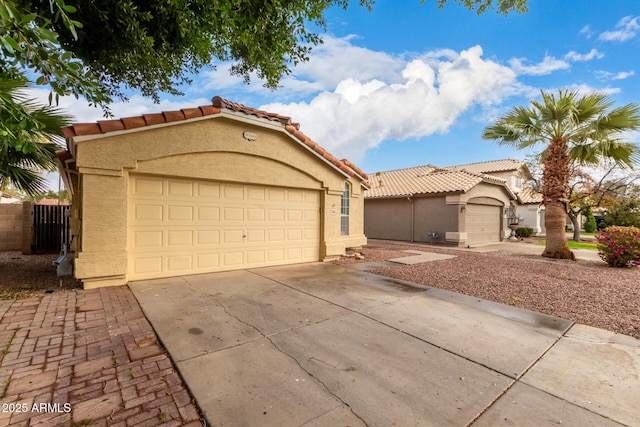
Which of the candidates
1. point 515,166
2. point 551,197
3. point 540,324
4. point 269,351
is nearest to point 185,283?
point 269,351

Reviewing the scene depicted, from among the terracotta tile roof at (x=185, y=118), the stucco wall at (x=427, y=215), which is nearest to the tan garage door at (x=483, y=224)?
the stucco wall at (x=427, y=215)

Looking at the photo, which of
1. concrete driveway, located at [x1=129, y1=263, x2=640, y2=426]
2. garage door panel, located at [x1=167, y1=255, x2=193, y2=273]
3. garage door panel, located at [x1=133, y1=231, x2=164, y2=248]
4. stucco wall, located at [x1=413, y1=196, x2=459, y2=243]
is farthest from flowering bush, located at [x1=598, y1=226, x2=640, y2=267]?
garage door panel, located at [x1=133, y1=231, x2=164, y2=248]

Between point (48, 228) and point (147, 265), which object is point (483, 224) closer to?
point (147, 265)

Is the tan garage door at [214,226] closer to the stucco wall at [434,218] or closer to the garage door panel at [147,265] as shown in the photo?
the garage door panel at [147,265]

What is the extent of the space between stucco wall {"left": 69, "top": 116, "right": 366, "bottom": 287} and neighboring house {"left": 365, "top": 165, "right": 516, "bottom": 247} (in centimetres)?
966

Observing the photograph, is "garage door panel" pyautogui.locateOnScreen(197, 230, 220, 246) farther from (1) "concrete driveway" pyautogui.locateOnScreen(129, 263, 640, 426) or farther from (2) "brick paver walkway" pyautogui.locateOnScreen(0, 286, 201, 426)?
(2) "brick paver walkway" pyautogui.locateOnScreen(0, 286, 201, 426)

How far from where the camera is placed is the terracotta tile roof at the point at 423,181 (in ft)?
54.1

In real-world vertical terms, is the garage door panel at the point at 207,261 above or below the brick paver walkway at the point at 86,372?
above

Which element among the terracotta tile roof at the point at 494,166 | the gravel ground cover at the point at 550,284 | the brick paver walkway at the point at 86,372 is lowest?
the gravel ground cover at the point at 550,284

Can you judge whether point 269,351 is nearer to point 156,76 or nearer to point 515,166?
point 156,76

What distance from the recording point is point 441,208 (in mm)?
16516

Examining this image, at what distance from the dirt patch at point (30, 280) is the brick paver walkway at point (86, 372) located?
3.89 feet

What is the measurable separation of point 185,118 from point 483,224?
1761 cm

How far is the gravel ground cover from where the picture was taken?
16.5ft
